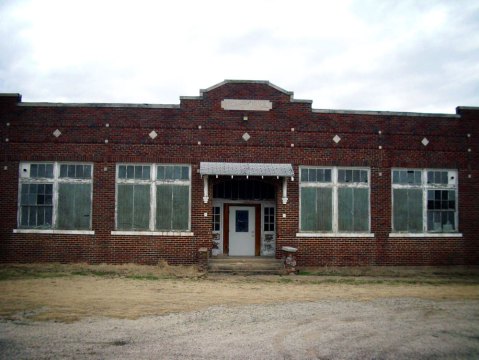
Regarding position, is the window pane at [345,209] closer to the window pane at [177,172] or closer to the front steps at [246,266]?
the front steps at [246,266]

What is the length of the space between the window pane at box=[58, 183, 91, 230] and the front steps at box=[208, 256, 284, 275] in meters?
4.88

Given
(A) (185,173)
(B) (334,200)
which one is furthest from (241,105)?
(B) (334,200)

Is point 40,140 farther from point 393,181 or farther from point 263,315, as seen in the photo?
point 393,181

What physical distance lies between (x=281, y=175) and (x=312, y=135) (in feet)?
7.11

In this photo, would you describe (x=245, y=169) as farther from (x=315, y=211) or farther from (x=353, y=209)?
(x=353, y=209)

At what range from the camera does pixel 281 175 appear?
17172 mm

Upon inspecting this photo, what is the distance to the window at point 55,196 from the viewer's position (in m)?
17.6

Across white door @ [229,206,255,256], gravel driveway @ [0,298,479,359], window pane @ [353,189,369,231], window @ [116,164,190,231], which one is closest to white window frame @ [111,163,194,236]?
window @ [116,164,190,231]

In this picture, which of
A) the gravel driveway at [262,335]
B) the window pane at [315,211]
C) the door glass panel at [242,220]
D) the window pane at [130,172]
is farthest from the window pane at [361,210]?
the window pane at [130,172]

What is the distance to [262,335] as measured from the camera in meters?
8.65

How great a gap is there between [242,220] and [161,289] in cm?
616

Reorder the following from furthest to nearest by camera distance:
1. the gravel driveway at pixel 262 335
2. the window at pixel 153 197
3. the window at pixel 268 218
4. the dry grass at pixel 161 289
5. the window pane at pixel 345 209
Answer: the window at pixel 268 218 < the window pane at pixel 345 209 < the window at pixel 153 197 < the dry grass at pixel 161 289 < the gravel driveway at pixel 262 335

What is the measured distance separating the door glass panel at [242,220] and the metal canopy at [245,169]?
234 cm

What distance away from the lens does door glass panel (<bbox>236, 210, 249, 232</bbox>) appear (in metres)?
19.0
